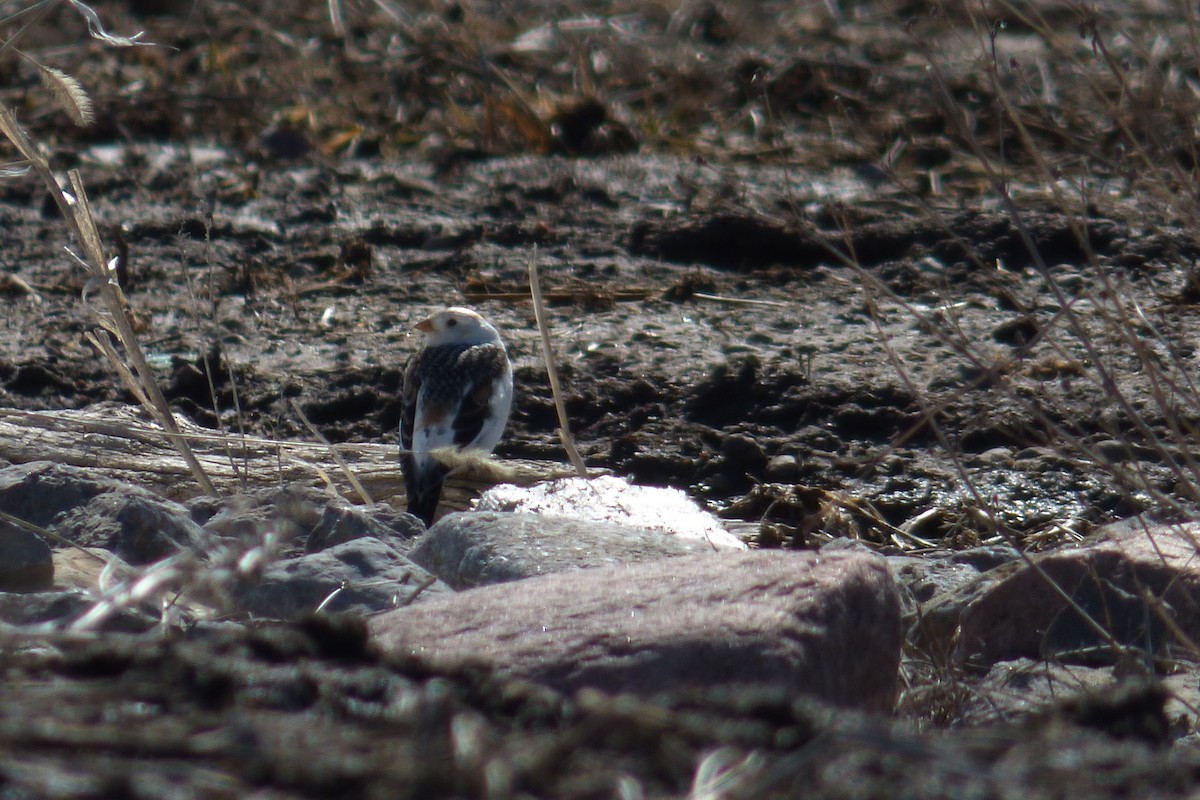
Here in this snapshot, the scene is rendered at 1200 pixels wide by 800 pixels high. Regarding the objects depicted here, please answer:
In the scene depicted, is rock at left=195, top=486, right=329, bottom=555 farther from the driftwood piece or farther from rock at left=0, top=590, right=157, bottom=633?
rock at left=0, top=590, right=157, bottom=633

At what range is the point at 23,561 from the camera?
3.60 metres

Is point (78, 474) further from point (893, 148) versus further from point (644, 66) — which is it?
point (644, 66)

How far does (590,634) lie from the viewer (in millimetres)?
2916

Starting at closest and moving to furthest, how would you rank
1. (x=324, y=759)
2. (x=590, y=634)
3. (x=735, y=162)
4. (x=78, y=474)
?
(x=324, y=759), (x=590, y=634), (x=78, y=474), (x=735, y=162)

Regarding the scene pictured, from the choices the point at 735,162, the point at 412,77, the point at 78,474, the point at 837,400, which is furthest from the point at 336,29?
the point at 78,474

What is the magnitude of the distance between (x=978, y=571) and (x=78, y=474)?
237cm

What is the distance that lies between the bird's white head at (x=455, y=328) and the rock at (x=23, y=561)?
2.77 metres

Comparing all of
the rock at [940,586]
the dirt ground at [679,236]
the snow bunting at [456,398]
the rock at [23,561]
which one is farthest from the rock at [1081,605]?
the snow bunting at [456,398]

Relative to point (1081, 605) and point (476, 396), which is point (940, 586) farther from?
point (476, 396)

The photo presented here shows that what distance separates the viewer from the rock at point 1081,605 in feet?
12.0

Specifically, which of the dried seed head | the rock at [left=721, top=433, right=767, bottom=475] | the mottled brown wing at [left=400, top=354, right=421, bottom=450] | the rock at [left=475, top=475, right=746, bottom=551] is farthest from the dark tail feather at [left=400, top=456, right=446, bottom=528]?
the dried seed head

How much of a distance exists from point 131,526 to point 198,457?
113 centimetres

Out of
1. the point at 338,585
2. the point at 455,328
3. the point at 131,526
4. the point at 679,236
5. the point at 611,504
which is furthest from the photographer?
the point at 679,236

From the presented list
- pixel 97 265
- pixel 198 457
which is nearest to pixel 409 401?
pixel 198 457
